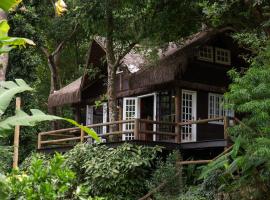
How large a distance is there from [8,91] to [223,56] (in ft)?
50.1

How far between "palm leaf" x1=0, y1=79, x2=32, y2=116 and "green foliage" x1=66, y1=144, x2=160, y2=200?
380 inches

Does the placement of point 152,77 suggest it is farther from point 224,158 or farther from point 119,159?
point 224,158

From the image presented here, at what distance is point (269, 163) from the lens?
10367 mm

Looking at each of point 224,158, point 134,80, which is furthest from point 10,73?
point 224,158

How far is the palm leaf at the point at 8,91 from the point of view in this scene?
3930 mm

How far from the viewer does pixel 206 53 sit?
18.3 metres

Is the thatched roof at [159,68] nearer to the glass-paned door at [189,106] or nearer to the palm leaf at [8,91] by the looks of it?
the glass-paned door at [189,106]

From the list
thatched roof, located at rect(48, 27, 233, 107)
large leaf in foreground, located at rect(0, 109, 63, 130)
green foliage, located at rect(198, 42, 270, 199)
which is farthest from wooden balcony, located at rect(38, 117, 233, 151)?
large leaf in foreground, located at rect(0, 109, 63, 130)

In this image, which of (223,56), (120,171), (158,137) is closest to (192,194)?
(120,171)

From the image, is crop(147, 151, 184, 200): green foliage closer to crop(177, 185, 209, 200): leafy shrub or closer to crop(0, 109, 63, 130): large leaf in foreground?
crop(177, 185, 209, 200): leafy shrub

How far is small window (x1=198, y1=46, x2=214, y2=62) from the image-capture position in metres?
18.1

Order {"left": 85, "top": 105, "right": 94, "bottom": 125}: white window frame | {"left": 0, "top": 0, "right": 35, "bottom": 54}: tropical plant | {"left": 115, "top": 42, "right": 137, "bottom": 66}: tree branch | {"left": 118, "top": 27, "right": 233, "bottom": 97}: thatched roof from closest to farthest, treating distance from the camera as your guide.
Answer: {"left": 0, "top": 0, "right": 35, "bottom": 54}: tropical plant, {"left": 118, "top": 27, "right": 233, "bottom": 97}: thatched roof, {"left": 115, "top": 42, "right": 137, "bottom": 66}: tree branch, {"left": 85, "top": 105, "right": 94, "bottom": 125}: white window frame

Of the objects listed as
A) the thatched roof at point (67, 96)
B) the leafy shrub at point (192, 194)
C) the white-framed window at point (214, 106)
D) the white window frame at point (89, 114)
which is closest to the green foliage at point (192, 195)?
the leafy shrub at point (192, 194)

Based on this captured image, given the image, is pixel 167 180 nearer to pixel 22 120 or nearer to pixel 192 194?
pixel 192 194
